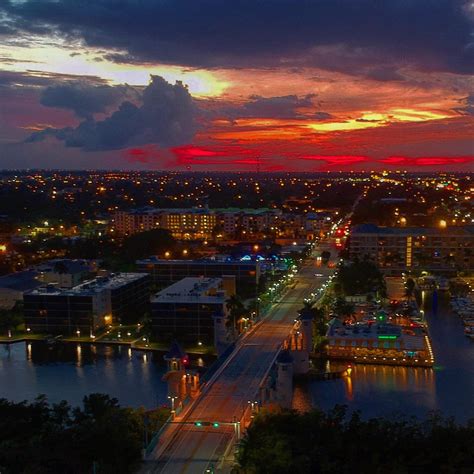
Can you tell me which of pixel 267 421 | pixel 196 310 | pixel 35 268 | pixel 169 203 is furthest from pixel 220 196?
pixel 267 421

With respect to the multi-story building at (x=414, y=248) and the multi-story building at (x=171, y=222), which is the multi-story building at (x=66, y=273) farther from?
the multi-story building at (x=171, y=222)

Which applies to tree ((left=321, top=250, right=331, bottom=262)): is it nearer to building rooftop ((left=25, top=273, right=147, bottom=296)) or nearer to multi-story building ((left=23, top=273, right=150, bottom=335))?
building rooftop ((left=25, top=273, right=147, bottom=296))

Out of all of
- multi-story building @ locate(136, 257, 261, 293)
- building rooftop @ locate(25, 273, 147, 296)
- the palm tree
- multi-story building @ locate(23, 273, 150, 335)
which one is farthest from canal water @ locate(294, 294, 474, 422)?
multi-story building @ locate(136, 257, 261, 293)

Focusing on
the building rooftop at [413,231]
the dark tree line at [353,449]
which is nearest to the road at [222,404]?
the dark tree line at [353,449]

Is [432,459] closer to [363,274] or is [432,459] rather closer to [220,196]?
[363,274]

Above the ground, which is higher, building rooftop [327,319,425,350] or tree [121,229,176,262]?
tree [121,229,176,262]
